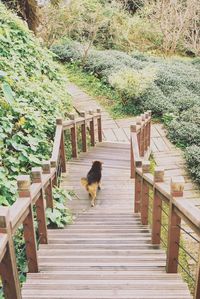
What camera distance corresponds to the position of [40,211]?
12.8 ft

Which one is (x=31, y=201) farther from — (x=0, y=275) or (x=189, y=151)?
(x=189, y=151)

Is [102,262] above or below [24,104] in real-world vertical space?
below

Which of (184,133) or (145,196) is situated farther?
(184,133)

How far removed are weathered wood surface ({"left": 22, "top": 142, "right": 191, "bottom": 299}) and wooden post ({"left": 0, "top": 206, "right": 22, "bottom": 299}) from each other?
261mm

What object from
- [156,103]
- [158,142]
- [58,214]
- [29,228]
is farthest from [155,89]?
[29,228]

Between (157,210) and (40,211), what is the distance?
1.23 m

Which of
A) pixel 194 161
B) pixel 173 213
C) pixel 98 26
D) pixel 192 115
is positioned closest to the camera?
pixel 173 213

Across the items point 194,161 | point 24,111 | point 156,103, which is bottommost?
point 194,161

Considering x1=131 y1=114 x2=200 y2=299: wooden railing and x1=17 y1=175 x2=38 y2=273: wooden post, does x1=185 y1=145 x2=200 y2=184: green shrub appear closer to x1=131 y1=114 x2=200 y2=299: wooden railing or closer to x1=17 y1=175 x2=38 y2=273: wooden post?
x1=131 y1=114 x2=200 y2=299: wooden railing

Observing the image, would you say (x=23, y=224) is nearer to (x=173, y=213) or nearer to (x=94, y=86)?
(x=173, y=213)

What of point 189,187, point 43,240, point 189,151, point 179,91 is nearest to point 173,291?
point 43,240

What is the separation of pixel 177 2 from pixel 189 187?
47.4ft

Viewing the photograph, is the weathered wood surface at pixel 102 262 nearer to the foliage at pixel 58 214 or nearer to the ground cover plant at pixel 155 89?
the foliage at pixel 58 214

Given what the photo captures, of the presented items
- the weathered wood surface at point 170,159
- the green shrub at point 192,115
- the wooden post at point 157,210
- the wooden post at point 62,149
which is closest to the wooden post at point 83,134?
the wooden post at point 62,149
